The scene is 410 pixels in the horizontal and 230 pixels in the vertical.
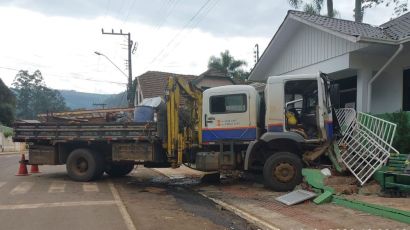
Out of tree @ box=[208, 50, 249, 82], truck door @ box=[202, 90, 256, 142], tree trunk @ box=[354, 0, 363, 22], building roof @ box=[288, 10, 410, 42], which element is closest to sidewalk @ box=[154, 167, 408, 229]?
truck door @ box=[202, 90, 256, 142]

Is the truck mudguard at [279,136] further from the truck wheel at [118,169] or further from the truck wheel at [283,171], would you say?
the truck wheel at [118,169]

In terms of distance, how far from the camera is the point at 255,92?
12.3 meters

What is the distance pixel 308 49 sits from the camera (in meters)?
16.5

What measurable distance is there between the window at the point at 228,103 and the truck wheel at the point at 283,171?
1.65 m

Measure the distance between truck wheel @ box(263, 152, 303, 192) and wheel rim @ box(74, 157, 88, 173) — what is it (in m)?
5.91

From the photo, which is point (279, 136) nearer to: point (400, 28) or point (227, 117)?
point (227, 117)

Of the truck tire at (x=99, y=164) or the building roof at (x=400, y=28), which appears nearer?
the building roof at (x=400, y=28)

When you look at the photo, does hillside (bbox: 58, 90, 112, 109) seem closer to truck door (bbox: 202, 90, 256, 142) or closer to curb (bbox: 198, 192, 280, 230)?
truck door (bbox: 202, 90, 256, 142)

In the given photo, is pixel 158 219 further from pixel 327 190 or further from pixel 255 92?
pixel 255 92

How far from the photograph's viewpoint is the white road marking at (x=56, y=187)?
12188mm

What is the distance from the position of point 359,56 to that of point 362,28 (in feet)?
3.39

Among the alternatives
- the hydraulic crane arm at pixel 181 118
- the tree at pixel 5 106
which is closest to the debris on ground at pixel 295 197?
the hydraulic crane arm at pixel 181 118

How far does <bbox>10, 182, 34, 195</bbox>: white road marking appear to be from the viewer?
38.4 feet

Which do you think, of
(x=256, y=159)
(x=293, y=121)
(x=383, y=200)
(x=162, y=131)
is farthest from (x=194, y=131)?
(x=383, y=200)
